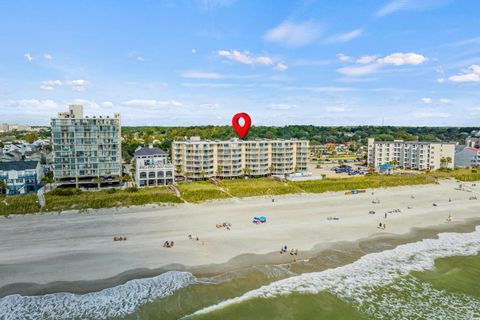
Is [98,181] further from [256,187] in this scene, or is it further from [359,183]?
[359,183]

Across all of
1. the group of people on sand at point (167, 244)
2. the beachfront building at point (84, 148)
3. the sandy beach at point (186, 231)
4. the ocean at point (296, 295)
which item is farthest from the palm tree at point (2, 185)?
the ocean at point (296, 295)

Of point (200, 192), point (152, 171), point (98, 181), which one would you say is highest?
point (152, 171)

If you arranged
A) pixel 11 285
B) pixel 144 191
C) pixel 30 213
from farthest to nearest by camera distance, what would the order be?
pixel 144 191 → pixel 30 213 → pixel 11 285

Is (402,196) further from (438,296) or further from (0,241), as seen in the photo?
(0,241)

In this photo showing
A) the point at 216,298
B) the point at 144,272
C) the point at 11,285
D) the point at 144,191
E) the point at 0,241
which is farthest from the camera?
the point at 144,191

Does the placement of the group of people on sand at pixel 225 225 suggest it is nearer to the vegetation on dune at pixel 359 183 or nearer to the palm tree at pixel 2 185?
the vegetation on dune at pixel 359 183

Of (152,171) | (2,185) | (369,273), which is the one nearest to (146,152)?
(152,171)

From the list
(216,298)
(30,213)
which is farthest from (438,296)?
(30,213)
